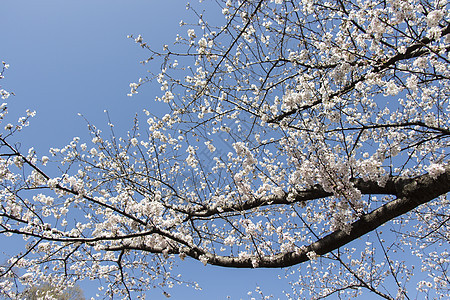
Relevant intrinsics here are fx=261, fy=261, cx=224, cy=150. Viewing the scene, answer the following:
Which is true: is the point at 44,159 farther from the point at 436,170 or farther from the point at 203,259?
the point at 436,170

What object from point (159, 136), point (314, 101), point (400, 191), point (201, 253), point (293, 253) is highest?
point (159, 136)

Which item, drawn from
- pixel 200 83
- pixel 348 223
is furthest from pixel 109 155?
pixel 348 223

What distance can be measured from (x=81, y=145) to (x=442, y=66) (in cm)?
611

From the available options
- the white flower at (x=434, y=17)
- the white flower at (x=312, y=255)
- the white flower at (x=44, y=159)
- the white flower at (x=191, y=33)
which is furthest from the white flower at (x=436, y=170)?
the white flower at (x=44, y=159)

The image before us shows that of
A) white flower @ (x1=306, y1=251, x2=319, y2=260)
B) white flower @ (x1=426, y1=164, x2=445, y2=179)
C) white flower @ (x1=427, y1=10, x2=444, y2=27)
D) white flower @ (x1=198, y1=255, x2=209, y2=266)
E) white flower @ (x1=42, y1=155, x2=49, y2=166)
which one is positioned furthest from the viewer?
white flower @ (x1=42, y1=155, x2=49, y2=166)

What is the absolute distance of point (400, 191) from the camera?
3158 millimetres

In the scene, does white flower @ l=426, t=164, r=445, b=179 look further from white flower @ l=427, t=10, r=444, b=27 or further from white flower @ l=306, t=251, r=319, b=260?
white flower @ l=306, t=251, r=319, b=260

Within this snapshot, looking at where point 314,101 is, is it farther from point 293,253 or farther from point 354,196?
point 293,253

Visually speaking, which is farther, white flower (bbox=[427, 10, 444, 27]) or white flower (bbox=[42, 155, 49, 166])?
white flower (bbox=[42, 155, 49, 166])

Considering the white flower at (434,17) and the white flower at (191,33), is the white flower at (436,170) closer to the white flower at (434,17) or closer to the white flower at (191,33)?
the white flower at (434,17)

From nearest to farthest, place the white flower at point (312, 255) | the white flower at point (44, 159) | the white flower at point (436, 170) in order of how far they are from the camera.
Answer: the white flower at point (436, 170)
the white flower at point (312, 255)
the white flower at point (44, 159)

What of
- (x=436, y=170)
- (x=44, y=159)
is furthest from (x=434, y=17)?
(x=44, y=159)

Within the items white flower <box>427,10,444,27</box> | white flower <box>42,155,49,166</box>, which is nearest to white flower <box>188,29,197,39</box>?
white flower <box>42,155,49,166</box>

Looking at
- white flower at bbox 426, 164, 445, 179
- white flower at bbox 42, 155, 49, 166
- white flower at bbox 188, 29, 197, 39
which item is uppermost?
white flower at bbox 188, 29, 197, 39
